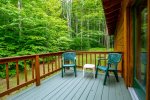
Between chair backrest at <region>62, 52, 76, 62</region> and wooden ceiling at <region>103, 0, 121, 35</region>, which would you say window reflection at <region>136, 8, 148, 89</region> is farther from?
chair backrest at <region>62, 52, 76, 62</region>

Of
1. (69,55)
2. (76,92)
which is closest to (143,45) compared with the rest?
(76,92)

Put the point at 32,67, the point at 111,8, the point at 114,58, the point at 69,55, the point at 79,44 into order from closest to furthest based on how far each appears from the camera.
Answer: the point at 32,67 < the point at 114,58 < the point at 111,8 < the point at 69,55 < the point at 79,44

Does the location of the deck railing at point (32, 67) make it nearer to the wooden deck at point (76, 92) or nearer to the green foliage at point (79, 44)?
the wooden deck at point (76, 92)

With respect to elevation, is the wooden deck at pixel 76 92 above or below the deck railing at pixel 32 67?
below

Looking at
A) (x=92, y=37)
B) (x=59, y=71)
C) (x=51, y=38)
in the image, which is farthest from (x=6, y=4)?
(x=92, y=37)

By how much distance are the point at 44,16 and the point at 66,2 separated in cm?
1030

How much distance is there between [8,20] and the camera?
7.86 m

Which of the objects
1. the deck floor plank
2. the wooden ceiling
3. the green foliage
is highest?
the wooden ceiling

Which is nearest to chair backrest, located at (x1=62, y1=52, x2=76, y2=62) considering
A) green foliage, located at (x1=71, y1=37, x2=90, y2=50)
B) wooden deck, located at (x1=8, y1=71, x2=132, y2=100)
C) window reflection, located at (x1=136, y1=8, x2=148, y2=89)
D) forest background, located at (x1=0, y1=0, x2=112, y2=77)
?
wooden deck, located at (x1=8, y1=71, x2=132, y2=100)

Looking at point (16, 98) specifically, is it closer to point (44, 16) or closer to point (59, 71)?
point (59, 71)

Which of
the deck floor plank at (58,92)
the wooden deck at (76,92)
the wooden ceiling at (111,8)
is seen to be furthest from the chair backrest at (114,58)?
the wooden ceiling at (111,8)

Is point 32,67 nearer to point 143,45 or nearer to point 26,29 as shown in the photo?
point 143,45

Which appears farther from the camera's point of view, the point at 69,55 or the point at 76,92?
the point at 69,55

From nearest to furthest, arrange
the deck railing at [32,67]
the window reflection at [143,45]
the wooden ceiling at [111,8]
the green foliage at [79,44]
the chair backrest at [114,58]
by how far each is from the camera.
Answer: the window reflection at [143,45] → the deck railing at [32,67] → the chair backrest at [114,58] → the wooden ceiling at [111,8] → the green foliage at [79,44]
